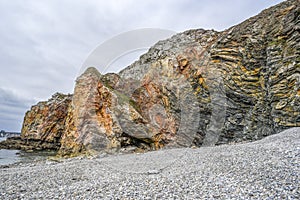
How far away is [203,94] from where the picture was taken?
18.8 meters

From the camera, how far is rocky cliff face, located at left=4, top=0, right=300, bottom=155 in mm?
15453

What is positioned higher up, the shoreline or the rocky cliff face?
the rocky cliff face

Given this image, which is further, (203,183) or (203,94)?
(203,94)

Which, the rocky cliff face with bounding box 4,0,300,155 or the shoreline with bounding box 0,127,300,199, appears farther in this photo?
the rocky cliff face with bounding box 4,0,300,155

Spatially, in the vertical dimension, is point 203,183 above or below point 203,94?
below

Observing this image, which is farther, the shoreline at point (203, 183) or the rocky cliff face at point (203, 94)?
the rocky cliff face at point (203, 94)

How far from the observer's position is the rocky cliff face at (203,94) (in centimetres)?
1545

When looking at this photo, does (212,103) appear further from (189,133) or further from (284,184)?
(284,184)

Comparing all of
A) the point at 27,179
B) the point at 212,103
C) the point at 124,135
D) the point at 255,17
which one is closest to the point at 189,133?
the point at 212,103

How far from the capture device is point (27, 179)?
8.81m

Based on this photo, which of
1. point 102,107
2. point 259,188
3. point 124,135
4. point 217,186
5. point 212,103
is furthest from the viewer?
point 102,107

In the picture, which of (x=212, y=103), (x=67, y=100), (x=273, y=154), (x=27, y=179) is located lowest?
(x=27, y=179)

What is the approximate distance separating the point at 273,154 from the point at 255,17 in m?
16.0

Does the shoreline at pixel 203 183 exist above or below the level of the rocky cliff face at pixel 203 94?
below
